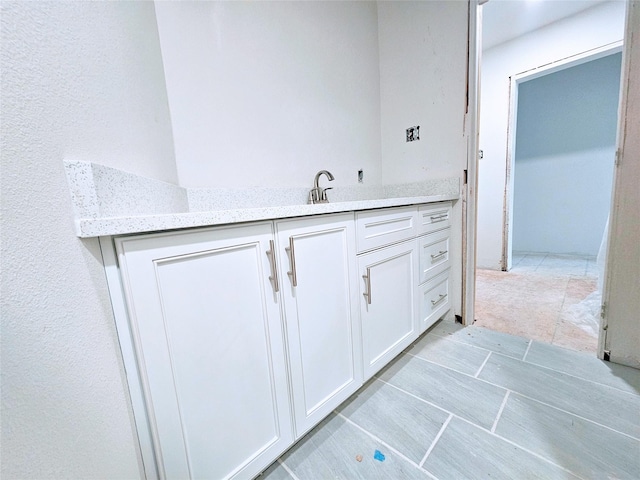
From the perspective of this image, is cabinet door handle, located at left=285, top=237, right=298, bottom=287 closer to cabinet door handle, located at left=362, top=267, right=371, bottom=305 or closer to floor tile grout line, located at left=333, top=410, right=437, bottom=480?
cabinet door handle, located at left=362, top=267, right=371, bottom=305

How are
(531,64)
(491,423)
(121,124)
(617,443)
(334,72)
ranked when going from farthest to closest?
(531,64), (334,72), (491,423), (617,443), (121,124)

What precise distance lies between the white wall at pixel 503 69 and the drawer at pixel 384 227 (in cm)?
210

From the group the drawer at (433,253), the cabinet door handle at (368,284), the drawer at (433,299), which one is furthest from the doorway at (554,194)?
the cabinet door handle at (368,284)

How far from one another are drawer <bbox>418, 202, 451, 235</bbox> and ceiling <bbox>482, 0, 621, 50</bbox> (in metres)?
1.77

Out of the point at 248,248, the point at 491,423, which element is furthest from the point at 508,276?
the point at 248,248

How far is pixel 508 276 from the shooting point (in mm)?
2773

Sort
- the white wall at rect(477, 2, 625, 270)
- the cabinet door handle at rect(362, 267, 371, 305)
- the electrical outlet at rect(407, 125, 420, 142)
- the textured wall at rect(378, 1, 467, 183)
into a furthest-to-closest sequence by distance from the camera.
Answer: the white wall at rect(477, 2, 625, 270)
the electrical outlet at rect(407, 125, 420, 142)
the textured wall at rect(378, 1, 467, 183)
the cabinet door handle at rect(362, 267, 371, 305)

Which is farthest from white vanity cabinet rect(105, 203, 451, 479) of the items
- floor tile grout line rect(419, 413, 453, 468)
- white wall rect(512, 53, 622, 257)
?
white wall rect(512, 53, 622, 257)

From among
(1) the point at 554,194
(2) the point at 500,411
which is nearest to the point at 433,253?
A: (2) the point at 500,411

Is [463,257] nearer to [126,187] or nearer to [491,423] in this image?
[491,423]

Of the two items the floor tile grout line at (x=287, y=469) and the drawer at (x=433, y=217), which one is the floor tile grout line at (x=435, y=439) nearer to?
the floor tile grout line at (x=287, y=469)

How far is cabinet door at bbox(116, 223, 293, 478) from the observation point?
0.59 meters

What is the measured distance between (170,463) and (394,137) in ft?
7.09

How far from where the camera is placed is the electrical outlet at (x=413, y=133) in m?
1.91
